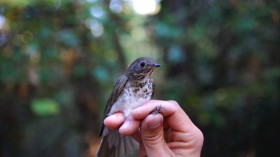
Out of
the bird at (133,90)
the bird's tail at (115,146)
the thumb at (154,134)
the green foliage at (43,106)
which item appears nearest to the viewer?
the thumb at (154,134)

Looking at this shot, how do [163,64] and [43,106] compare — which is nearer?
[43,106]

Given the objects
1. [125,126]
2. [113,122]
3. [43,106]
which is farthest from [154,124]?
[43,106]

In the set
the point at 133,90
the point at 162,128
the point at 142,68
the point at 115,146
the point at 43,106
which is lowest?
the point at 115,146

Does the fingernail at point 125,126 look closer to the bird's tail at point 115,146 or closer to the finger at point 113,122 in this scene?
the finger at point 113,122

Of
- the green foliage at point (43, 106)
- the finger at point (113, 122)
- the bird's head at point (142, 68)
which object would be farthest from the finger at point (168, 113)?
the green foliage at point (43, 106)

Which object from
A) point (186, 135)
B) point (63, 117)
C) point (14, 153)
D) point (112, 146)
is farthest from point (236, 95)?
point (14, 153)

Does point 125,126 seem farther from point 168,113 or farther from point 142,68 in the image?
point 142,68

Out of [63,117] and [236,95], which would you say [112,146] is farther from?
[63,117]
